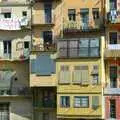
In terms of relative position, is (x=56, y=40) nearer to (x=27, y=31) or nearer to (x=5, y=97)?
(x=27, y=31)

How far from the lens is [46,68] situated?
2197 inches

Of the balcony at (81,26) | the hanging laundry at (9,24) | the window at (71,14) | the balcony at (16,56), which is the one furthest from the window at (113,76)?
the hanging laundry at (9,24)

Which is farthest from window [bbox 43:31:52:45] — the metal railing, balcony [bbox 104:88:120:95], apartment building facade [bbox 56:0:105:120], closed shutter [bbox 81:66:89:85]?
balcony [bbox 104:88:120:95]

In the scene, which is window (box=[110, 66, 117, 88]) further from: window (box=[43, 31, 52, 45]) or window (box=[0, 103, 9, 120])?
window (box=[0, 103, 9, 120])

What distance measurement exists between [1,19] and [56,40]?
525cm

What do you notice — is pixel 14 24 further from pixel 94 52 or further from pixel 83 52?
pixel 94 52

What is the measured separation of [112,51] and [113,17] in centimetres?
285

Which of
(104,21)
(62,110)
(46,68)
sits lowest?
(62,110)

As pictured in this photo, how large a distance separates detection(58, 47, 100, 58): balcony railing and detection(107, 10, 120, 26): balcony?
260 centimetres

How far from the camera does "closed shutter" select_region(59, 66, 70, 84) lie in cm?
5519

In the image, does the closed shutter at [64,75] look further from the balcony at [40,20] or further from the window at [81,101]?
the balcony at [40,20]

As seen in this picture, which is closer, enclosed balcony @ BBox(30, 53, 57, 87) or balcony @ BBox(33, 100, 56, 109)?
enclosed balcony @ BBox(30, 53, 57, 87)

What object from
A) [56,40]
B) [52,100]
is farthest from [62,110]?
[56,40]

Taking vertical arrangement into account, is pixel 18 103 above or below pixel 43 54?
below
